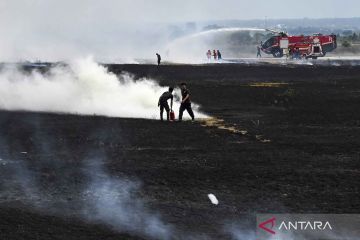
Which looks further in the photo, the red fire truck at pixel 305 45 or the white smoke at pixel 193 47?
the white smoke at pixel 193 47

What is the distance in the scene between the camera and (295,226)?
13.2 m

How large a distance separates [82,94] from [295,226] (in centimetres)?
2341

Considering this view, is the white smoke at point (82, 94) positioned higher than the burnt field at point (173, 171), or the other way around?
the white smoke at point (82, 94)

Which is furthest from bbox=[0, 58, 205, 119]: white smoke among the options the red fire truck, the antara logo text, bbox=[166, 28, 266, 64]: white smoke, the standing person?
the red fire truck

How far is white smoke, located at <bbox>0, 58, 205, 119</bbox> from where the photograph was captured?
32781 mm

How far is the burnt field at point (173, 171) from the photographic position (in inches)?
541

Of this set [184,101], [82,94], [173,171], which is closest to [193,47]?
[82,94]

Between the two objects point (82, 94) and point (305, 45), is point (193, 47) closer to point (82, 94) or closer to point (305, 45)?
point (305, 45)

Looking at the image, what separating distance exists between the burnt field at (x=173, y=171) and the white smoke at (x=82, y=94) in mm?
2373

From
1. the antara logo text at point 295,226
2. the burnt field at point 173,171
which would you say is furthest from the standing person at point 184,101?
the antara logo text at point 295,226

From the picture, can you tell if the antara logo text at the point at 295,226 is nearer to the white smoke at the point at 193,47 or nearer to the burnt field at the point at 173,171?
the burnt field at the point at 173,171

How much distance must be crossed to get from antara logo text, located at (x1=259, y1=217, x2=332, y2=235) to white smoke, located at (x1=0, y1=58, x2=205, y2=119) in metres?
17.3

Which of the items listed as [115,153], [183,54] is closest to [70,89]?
[115,153]

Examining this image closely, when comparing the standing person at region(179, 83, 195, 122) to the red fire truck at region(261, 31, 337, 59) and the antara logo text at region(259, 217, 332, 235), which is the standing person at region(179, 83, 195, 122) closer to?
the antara logo text at region(259, 217, 332, 235)
